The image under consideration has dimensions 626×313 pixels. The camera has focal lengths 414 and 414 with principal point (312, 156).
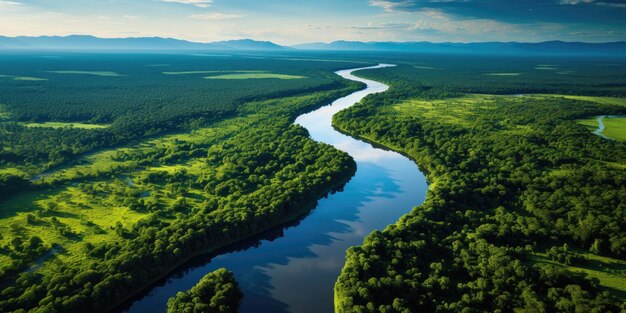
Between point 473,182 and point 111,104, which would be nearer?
point 473,182

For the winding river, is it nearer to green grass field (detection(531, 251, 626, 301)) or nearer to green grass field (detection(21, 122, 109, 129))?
green grass field (detection(531, 251, 626, 301))

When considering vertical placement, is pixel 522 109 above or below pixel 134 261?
above

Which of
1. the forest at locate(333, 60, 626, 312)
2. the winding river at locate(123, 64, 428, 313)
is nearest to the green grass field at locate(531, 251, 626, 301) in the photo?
the forest at locate(333, 60, 626, 312)

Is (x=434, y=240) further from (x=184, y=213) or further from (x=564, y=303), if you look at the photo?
(x=184, y=213)

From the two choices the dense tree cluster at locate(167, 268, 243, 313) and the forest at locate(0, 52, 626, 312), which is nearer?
the dense tree cluster at locate(167, 268, 243, 313)

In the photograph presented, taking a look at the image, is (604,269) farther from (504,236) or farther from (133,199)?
(133,199)

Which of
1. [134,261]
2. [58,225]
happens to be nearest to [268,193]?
[134,261]
